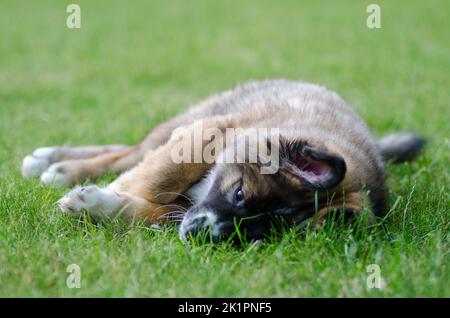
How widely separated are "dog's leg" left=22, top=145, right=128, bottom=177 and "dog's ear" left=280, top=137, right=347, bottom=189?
7.26 feet

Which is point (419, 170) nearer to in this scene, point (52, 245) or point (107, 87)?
point (52, 245)

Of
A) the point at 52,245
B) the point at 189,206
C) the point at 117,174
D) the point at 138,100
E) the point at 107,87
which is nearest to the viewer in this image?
the point at 52,245

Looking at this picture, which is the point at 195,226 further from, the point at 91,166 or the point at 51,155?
the point at 51,155

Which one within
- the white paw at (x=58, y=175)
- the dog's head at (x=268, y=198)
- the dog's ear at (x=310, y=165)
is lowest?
the white paw at (x=58, y=175)

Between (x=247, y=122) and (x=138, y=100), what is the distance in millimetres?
3635

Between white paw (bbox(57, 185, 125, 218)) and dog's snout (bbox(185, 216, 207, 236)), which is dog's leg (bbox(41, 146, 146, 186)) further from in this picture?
dog's snout (bbox(185, 216, 207, 236))

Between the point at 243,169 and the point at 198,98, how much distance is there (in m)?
4.44

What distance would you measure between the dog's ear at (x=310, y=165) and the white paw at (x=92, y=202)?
3.37 ft

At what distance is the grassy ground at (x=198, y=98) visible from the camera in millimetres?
3055

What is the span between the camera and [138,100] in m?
7.74

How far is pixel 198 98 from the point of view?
7902 millimetres

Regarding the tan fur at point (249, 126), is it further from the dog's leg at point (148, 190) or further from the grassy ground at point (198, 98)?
the grassy ground at point (198, 98)

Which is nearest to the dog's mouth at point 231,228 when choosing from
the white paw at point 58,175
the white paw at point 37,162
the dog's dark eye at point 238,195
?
the dog's dark eye at point 238,195
